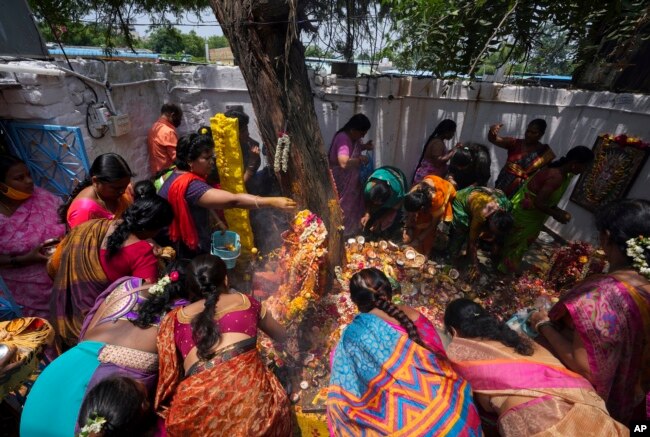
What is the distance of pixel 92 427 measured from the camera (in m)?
1.39

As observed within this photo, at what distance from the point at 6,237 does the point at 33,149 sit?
1516 mm

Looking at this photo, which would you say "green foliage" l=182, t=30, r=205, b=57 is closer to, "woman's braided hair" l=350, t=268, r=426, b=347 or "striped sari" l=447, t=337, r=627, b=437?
"woman's braided hair" l=350, t=268, r=426, b=347

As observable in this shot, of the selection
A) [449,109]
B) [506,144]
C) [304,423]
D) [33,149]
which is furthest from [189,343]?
[449,109]

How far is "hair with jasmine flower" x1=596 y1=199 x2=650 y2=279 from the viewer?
1.75 meters

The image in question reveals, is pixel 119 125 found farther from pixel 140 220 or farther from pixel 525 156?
pixel 525 156

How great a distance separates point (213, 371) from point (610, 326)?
86.2 inches

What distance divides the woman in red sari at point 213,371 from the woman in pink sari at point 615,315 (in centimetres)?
179

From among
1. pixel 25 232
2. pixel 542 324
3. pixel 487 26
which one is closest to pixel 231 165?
pixel 25 232

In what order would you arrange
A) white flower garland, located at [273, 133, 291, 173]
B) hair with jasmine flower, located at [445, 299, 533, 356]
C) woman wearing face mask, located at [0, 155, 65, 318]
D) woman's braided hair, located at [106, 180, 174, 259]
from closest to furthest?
hair with jasmine flower, located at [445, 299, 533, 356]
woman's braided hair, located at [106, 180, 174, 259]
woman wearing face mask, located at [0, 155, 65, 318]
white flower garland, located at [273, 133, 291, 173]

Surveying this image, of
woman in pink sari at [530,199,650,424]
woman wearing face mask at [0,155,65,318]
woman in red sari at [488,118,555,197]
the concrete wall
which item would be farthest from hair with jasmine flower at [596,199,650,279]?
woman wearing face mask at [0,155,65,318]

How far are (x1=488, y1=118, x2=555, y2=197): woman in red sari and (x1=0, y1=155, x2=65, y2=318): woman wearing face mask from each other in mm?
5408

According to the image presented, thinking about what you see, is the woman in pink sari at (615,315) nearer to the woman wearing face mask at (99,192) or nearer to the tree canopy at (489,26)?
the tree canopy at (489,26)

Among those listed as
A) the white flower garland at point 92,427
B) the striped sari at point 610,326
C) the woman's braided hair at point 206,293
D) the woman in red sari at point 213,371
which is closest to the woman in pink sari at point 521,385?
the striped sari at point 610,326

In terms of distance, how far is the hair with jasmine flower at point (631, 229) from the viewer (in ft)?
5.73
